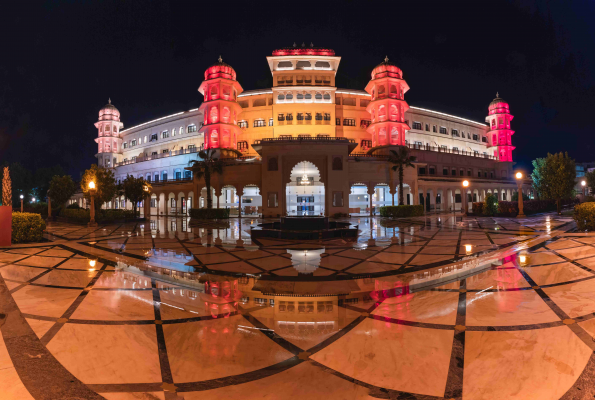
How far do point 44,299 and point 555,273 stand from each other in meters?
9.54

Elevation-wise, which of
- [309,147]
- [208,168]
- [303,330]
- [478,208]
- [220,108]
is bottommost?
[303,330]

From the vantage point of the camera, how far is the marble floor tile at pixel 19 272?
20.1 feet

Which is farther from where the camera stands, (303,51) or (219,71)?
(219,71)

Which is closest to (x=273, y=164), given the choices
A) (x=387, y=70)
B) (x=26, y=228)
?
(x=26, y=228)

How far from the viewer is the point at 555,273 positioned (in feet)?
18.7

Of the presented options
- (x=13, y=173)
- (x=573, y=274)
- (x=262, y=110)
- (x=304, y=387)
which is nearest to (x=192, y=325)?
(x=304, y=387)

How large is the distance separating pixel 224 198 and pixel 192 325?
35.5 metres

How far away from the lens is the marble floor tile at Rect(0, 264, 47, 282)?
613 centimetres

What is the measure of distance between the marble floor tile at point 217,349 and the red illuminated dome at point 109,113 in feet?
208

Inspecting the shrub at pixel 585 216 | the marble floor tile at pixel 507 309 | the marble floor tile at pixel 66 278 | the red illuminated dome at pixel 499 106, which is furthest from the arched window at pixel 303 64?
the marble floor tile at pixel 507 309

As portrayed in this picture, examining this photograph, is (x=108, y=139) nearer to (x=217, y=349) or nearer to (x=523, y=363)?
(x=217, y=349)

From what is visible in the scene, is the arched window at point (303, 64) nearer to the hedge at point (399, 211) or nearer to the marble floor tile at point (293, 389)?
the hedge at point (399, 211)

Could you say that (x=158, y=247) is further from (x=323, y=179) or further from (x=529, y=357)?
(x=323, y=179)

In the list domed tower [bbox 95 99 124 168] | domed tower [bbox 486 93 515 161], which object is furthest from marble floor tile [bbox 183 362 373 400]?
domed tower [bbox 95 99 124 168]
